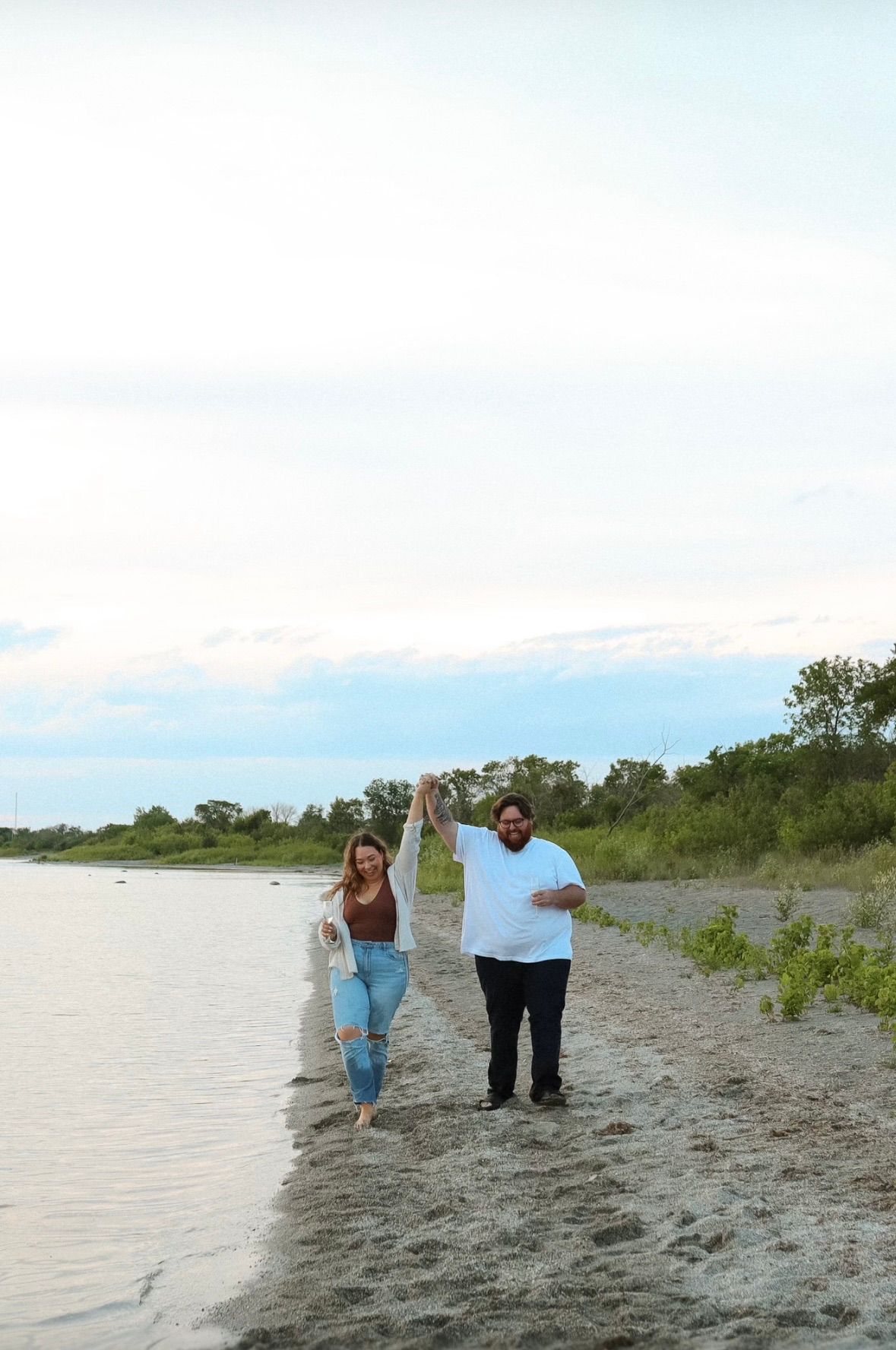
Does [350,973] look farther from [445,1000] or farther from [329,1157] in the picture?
[445,1000]

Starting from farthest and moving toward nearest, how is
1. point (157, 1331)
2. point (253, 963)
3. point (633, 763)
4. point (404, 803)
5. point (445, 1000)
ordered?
1. point (404, 803)
2. point (633, 763)
3. point (253, 963)
4. point (445, 1000)
5. point (157, 1331)

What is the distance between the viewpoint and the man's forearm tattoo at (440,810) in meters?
7.48

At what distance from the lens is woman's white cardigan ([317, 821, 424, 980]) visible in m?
7.55

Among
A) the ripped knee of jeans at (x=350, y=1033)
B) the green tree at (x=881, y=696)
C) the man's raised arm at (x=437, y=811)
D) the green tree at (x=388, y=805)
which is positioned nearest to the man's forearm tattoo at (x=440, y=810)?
the man's raised arm at (x=437, y=811)

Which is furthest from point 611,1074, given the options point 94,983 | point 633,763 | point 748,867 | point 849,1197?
point 633,763

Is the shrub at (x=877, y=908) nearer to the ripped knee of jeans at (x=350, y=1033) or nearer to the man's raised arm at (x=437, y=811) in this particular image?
the man's raised arm at (x=437, y=811)

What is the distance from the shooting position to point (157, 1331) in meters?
4.90

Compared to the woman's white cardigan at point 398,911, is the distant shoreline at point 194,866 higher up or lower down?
lower down

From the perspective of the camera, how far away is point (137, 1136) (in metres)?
8.70

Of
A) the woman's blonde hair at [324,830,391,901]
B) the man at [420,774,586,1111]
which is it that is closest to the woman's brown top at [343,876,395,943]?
the woman's blonde hair at [324,830,391,901]

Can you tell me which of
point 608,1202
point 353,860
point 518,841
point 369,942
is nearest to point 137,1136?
point 369,942

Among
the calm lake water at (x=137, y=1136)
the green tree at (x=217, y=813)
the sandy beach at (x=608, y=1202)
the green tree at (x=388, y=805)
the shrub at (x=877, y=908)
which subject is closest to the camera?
the sandy beach at (x=608, y=1202)

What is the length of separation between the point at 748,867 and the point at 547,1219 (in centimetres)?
2528

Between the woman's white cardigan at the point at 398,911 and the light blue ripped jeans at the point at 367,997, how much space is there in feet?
0.17
